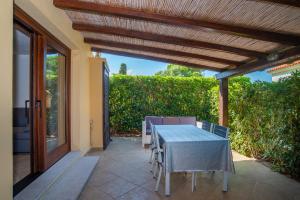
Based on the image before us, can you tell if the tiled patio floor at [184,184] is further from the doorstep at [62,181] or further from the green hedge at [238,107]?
the green hedge at [238,107]

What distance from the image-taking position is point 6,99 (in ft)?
7.16

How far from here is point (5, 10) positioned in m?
2.19

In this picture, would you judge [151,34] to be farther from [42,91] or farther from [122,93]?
[122,93]

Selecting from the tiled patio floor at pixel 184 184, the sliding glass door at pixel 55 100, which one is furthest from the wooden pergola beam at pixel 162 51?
the tiled patio floor at pixel 184 184

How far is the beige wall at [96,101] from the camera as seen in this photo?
A: 21.6 feet

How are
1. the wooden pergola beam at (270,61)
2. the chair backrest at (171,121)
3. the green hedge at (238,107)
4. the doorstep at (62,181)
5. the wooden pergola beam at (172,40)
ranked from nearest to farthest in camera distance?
the doorstep at (62,181) → the wooden pergola beam at (270,61) → the green hedge at (238,107) → the wooden pergola beam at (172,40) → the chair backrest at (171,121)

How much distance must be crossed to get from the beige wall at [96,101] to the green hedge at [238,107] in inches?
79.4

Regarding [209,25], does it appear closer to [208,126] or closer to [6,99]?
[208,126]

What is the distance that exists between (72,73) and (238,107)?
4.18 metres

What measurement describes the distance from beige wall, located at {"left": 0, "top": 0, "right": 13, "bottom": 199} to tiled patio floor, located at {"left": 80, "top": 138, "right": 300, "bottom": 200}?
1.41 m

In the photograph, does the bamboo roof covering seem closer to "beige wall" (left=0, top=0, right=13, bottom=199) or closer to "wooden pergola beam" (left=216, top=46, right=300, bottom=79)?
"wooden pergola beam" (left=216, top=46, right=300, bottom=79)

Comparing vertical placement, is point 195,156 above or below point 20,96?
below

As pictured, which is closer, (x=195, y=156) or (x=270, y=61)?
(x=195, y=156)

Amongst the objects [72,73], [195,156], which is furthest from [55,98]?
[195,156]
